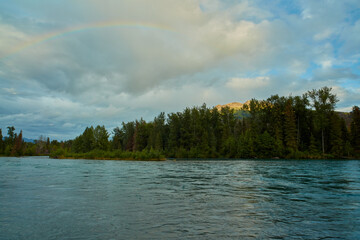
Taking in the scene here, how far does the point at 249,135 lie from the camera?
97.6 m

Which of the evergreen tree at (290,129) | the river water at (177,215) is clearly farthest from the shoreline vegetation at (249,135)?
the river water at (177,215)

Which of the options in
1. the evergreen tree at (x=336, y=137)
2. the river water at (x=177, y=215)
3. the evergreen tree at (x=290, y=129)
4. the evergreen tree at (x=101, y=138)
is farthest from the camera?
the evergreen tree at (x=101, y=138)

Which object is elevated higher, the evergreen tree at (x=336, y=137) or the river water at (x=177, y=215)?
the evergreen tree at (x=336, y=137)

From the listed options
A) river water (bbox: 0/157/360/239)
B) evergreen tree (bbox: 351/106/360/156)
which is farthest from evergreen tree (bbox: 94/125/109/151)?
river water (bbox: 0/157/360/239)

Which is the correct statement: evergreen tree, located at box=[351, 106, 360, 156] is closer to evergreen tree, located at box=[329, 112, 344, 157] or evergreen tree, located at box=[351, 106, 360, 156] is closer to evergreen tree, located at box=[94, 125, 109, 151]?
evergreen tree, located at box=[329, 112, 344, 157]

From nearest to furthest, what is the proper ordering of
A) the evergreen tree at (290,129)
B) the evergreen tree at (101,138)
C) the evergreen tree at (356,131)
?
1. the evergreen tree at (356,131)
2. the evergreen tree at (290,129)
3. the evergreen tree at (101,138)

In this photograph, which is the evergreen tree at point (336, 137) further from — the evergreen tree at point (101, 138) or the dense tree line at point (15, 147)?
the dense tree line at point (15, 147)

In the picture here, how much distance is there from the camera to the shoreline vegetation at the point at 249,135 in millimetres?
82938

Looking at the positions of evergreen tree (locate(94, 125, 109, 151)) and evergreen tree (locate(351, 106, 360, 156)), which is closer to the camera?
evergreen tree (locate(351, 106, 360, 156))

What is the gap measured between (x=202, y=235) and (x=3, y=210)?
938 centimetres

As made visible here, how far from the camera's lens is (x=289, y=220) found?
9.36 meters

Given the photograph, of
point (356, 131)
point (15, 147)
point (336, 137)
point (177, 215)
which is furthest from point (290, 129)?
point (15, 147)

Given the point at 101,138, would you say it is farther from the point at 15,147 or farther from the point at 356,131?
the point at 356,131

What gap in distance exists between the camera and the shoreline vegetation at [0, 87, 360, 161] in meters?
82.9
